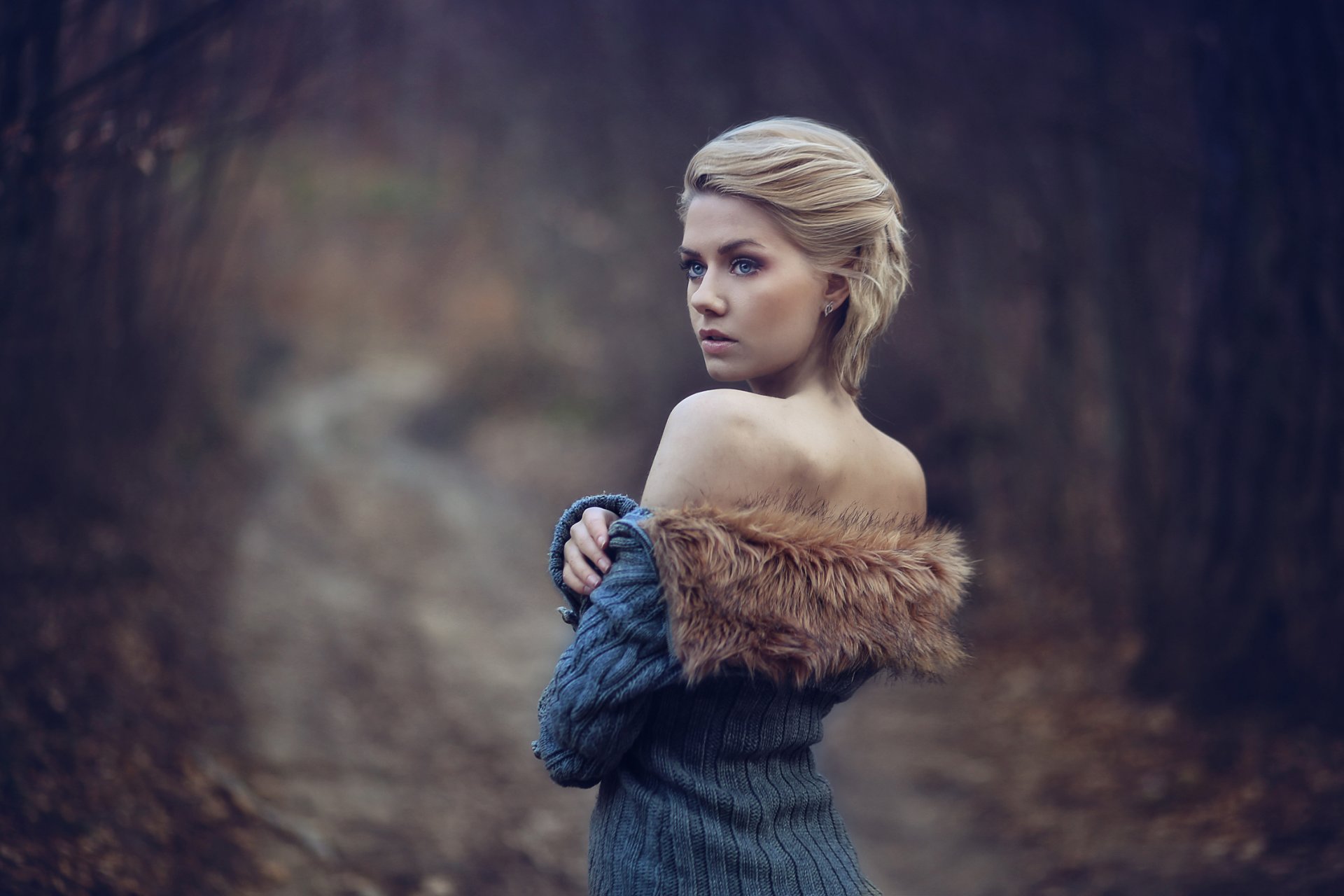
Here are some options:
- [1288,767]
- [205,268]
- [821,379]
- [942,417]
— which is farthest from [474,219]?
[821,379]

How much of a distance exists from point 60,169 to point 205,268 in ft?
15.1

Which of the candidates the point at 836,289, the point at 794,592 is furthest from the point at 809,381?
the point at 794,592

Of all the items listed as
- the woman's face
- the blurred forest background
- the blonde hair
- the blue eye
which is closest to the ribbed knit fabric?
the woman's face

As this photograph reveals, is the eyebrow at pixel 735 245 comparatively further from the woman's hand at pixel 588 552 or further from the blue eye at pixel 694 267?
the woman's hand at pixel 588 552

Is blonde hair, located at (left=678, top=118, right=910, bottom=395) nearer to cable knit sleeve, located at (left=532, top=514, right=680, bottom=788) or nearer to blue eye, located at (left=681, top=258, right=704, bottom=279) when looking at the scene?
blue eye, located at (left=681, top=258, right=704, bottom=279)

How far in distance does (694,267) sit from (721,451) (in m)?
0.43

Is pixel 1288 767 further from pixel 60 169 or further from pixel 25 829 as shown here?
pixel 60 169

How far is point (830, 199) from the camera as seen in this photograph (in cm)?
193

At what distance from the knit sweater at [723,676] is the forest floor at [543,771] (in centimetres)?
240

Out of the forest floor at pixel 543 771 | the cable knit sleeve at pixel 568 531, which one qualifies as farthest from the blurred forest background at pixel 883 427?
the cable knit sleeve at pixel 568 531

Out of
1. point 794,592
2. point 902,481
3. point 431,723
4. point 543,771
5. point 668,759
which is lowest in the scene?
point 668,759

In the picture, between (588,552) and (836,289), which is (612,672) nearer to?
(588,552)

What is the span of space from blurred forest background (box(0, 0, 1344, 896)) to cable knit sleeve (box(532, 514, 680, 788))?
6.76 feet

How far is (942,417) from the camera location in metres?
7.87
